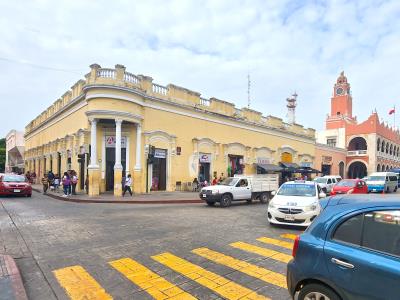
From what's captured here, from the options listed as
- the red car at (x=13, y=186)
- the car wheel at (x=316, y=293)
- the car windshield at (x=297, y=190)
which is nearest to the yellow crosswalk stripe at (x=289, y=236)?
the car windshield at (x=297, y=190)

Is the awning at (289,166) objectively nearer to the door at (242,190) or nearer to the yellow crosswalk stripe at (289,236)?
the door at (242,190)

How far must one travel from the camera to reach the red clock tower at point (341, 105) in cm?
6100

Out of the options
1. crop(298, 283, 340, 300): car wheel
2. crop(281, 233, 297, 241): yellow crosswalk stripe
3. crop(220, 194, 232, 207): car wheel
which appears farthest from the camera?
crop(220, 194, 232, 207): car wheel

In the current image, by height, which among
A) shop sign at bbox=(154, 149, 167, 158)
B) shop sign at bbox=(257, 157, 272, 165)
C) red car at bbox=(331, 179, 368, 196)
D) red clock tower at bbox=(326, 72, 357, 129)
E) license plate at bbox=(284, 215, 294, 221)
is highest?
red clock tower at bbox=(326, 72, 357, 129)

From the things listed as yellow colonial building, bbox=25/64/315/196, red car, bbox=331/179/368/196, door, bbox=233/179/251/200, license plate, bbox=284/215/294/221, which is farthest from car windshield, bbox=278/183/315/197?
yellow colonial building, bbox=25/64/315/196

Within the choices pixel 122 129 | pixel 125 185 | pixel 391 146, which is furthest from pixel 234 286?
pixel 391 146

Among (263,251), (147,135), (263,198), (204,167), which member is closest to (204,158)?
(204,167)

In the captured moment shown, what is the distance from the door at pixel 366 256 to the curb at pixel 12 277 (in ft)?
14.0

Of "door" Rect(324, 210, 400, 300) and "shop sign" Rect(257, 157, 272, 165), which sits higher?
"shop sign" Rect(257, 157, 272, 165)

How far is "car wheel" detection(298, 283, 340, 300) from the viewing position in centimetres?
327

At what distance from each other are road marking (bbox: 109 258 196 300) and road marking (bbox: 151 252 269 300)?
1.50ft

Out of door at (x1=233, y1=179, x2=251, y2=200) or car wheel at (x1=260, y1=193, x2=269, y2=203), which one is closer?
door at (x1=233, y1=179, x2=251, y2=200)

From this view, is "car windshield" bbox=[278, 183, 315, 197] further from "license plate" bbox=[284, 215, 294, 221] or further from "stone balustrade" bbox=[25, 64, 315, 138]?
"stone balustrade" bbox=[25, 64, 315, 138]

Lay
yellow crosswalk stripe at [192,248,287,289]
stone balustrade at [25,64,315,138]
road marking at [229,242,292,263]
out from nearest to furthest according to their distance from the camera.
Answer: yellow crosswalk stripe at [192,248,287,289], road marking at [229,242,292,263], stone balustrade at [25,64,315,138]
